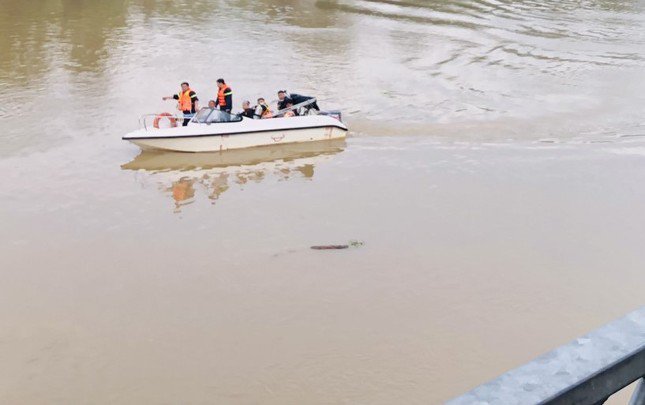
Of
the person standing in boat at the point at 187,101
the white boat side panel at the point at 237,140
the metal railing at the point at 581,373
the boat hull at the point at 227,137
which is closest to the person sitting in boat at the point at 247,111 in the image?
the boat hull at the point at 227,137

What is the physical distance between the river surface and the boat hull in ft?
0.80

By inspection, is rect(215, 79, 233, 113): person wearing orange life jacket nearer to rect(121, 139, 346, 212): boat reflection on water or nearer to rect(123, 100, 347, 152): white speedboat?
rect(123, 100, 347, 152): white speedboat

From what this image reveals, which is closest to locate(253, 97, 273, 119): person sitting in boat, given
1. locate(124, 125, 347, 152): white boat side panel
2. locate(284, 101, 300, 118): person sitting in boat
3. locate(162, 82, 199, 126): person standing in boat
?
locate(284, 101, 300, 118): person sitting in boat

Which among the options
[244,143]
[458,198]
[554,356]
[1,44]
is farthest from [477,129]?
[554,356]

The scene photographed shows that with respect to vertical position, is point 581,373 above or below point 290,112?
above

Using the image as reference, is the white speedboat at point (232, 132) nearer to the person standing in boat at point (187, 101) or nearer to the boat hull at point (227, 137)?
the boat hull at point (227, 137)

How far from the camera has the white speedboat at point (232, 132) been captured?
15.7 m

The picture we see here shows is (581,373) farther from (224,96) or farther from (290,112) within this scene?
(290,112)

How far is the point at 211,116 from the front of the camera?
16.1m

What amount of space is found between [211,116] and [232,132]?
1.86 ft

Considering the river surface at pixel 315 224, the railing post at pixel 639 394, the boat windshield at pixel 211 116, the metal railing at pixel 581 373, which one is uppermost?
the metal railing at pixel 581 373

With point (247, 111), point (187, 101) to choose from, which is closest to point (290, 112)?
point (247, 111)

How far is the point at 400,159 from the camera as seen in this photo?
16.3 meters

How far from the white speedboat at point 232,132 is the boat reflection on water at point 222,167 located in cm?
18
